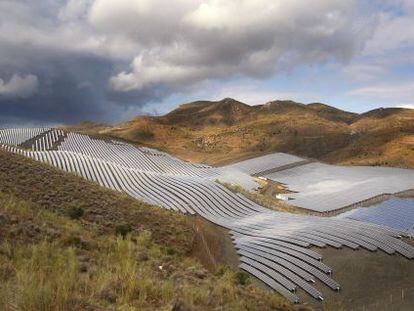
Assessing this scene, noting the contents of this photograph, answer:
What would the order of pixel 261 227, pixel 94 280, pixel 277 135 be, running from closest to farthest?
pixel 94 280 < pixel 261 227 < pixel 277 135

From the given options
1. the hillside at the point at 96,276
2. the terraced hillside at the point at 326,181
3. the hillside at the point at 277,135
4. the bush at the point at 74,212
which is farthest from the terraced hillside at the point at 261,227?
the hillside at the point at 277,135

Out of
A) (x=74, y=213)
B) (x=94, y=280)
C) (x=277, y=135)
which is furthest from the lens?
(x=277, y=135)

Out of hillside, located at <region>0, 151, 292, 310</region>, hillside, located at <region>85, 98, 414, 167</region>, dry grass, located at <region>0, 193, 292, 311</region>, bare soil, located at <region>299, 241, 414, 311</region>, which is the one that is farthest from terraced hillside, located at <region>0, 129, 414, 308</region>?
hillside, located at <region>85, 98, 414, 167</region>

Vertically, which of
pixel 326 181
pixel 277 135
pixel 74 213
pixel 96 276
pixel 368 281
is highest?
pixel 277 135

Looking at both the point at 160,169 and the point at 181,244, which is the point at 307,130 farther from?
the point at 181,244

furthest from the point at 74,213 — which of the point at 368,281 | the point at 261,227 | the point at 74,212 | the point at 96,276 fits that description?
the point at 368,281

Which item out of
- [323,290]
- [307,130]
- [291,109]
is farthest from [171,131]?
[323,290]

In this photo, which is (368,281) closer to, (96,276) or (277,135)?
(96,276)
